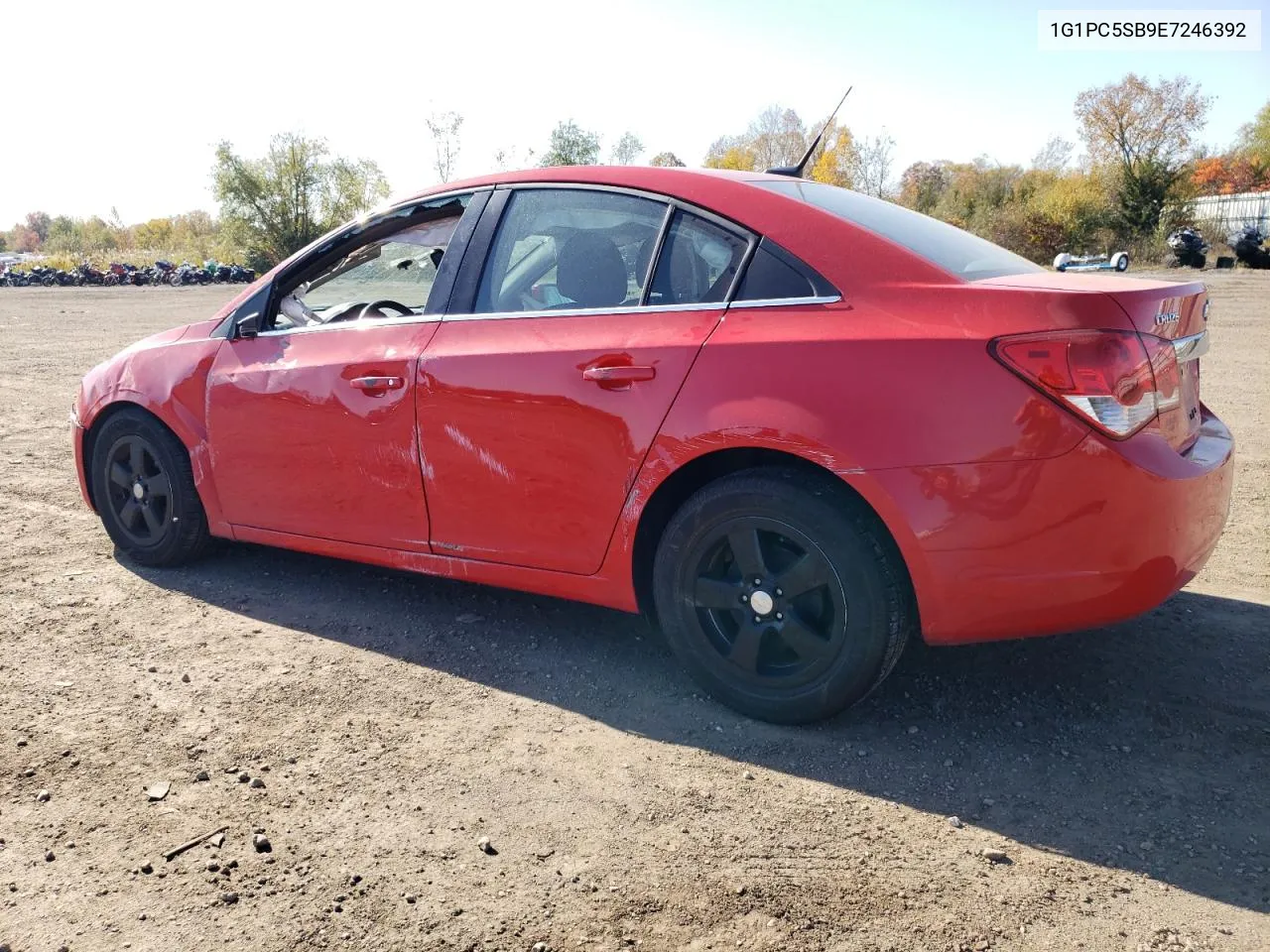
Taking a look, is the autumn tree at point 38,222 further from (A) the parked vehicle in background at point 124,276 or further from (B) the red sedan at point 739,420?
(B) the red sedan at point 739,420

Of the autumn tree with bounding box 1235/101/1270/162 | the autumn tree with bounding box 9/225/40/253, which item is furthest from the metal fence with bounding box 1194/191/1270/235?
the autumn tree with bounding box 9/225/40/253

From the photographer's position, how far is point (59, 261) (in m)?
52.6

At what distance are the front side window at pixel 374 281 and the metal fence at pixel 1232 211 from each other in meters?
38.1

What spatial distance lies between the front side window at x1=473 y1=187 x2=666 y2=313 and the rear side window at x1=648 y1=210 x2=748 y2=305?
67 millimetres

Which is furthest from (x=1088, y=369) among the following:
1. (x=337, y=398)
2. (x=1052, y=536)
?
(x=337, y=398)

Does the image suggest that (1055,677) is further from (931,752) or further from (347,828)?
(347,828)

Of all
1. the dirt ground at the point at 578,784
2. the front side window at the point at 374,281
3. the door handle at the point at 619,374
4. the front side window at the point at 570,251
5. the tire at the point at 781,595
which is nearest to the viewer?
the dirt ground at the point at 578,784

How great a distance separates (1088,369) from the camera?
2674 mm

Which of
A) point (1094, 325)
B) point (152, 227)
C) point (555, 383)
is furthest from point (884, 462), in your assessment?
point (152, 227)

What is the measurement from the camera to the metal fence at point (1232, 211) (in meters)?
37.6

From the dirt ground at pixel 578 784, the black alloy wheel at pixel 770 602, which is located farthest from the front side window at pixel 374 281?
the black alloy wheel at pixel 770 602

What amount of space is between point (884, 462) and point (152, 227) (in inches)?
4580

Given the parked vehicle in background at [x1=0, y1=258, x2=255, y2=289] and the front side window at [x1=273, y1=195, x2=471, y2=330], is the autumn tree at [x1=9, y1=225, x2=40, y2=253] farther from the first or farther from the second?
the front side window at [x1=273, y1=195, x2=471, y2=330]

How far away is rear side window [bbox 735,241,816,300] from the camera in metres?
3.08
